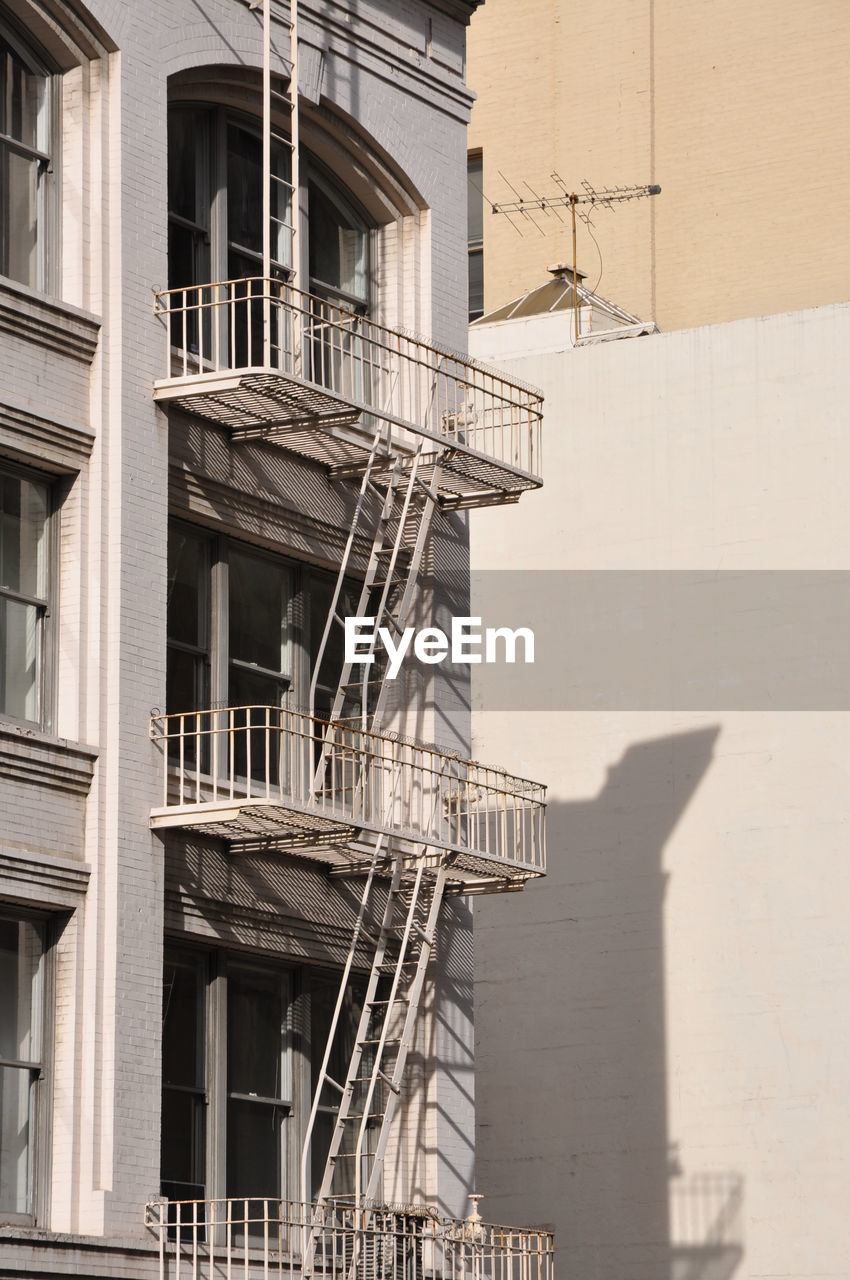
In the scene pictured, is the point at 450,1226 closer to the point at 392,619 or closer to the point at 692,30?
the point at 392,619

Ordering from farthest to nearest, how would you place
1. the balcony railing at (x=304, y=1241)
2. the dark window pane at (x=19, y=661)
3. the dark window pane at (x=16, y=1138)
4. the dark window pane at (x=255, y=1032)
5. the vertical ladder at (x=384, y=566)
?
the vertical ladder at (x=384, y=566)
the dark window pane at (x=255, y=1032)
the dark window pane at (x=19, y=661)
the balcony railing at (x=304, y=1241)
the dark window pane at (x=16, y=1138)

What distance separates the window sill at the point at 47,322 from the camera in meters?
19.8

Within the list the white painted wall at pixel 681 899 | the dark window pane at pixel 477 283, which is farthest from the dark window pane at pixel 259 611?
the dark window pane at pixel 477 283

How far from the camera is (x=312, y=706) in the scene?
23234 millimetres

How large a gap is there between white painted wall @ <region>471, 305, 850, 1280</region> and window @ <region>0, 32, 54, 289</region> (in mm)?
13789

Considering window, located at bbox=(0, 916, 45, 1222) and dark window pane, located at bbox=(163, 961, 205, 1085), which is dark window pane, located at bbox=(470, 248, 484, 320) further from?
window, located at bbox=(0, 916, 45, 1222)

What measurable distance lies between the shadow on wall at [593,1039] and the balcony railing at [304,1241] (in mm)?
8992

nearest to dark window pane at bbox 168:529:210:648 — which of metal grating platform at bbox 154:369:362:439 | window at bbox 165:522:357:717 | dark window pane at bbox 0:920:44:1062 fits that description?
window at bbox 165:522:357:717

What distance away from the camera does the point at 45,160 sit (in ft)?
68.5

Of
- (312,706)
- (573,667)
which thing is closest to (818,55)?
(573,667)

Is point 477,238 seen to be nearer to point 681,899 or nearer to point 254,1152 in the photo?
point 681,899

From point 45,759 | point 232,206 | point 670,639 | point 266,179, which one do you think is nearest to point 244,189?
point 232,206

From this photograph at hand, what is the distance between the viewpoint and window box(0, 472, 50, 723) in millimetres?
19766

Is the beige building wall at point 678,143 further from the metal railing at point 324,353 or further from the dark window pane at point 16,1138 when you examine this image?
the dark window pane at point 16,1138
